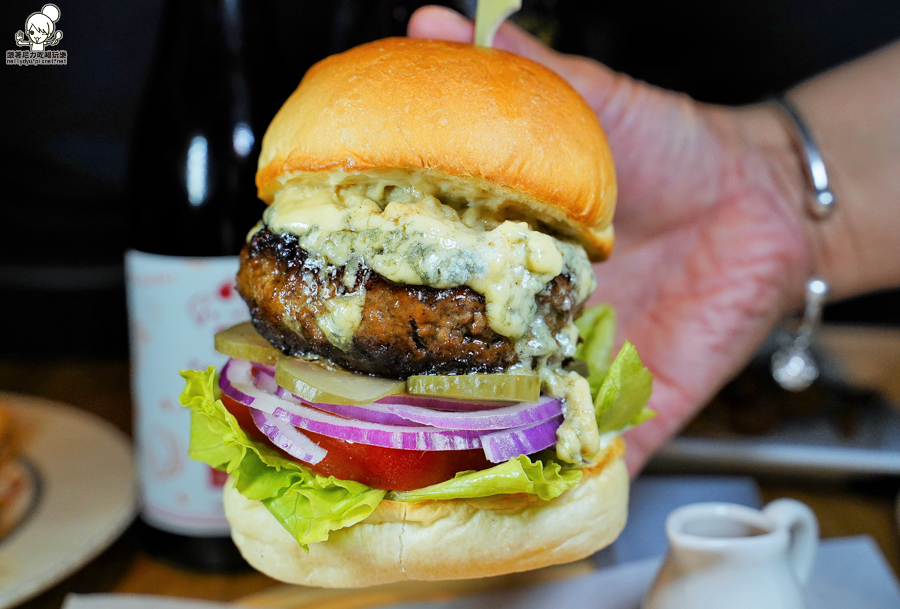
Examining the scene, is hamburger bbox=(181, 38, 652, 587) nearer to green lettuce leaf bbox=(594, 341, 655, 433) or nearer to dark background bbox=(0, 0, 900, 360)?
green lettuce leaf bbox=(594, 341, 655, 433)

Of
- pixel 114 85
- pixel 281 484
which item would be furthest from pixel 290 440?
pixel 114 85

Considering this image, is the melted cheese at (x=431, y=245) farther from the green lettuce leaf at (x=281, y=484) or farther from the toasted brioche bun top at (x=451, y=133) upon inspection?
the green lettuce leaf at (x=281, y=484)

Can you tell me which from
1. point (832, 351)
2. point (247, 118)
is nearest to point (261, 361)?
point (247, 118)

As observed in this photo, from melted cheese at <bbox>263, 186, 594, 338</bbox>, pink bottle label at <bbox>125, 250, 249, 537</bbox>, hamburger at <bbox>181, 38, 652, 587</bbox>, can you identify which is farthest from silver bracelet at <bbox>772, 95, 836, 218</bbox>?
pink bottle label at <bbox>125, 250, 249, 537</bbox>

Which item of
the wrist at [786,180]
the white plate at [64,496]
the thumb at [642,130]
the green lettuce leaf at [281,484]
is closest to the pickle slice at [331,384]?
the green lettuce leaf at [281,484]

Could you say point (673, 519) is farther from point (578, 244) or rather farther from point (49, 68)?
point (49, 68)

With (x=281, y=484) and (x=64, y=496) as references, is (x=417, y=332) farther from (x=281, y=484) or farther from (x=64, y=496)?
(x=64, y=496)
